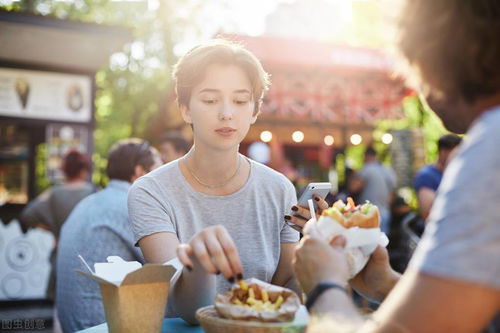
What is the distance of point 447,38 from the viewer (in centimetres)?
120

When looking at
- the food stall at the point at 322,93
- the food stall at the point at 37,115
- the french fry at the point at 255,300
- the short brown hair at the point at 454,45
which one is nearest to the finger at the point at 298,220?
the french fry at the point at 255,300

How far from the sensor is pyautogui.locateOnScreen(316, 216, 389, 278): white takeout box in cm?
157

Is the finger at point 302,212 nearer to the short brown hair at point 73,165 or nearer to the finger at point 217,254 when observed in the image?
the finger at point 217,254

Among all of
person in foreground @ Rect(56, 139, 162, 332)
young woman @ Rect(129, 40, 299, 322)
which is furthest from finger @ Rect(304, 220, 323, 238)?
person in foreground @ Rect(56, 139, 162, 332)

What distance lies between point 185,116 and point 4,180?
7.70 meters

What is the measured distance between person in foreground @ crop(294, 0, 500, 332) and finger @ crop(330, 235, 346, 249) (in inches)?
3.9

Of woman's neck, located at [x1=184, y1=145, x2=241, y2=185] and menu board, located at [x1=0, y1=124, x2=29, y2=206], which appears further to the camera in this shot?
menu board, located at [x1=0, y1=124, x2=29, y2=206]

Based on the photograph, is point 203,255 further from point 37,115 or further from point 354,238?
point 37,115

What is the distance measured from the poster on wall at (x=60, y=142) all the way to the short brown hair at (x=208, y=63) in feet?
23.6

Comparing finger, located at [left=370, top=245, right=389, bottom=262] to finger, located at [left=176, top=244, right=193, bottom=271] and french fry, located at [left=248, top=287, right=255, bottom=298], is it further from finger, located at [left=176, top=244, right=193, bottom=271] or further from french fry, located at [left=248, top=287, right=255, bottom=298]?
finger, located at [left=176, top=244, right=193, bottom=271]

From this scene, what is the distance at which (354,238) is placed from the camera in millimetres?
1588

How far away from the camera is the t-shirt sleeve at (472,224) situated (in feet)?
3.34

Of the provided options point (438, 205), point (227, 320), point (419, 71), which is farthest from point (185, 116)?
point (438, 205)

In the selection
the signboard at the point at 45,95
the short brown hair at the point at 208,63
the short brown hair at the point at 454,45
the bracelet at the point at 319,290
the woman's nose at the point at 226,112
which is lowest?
the bracelet at the point at 319,290
